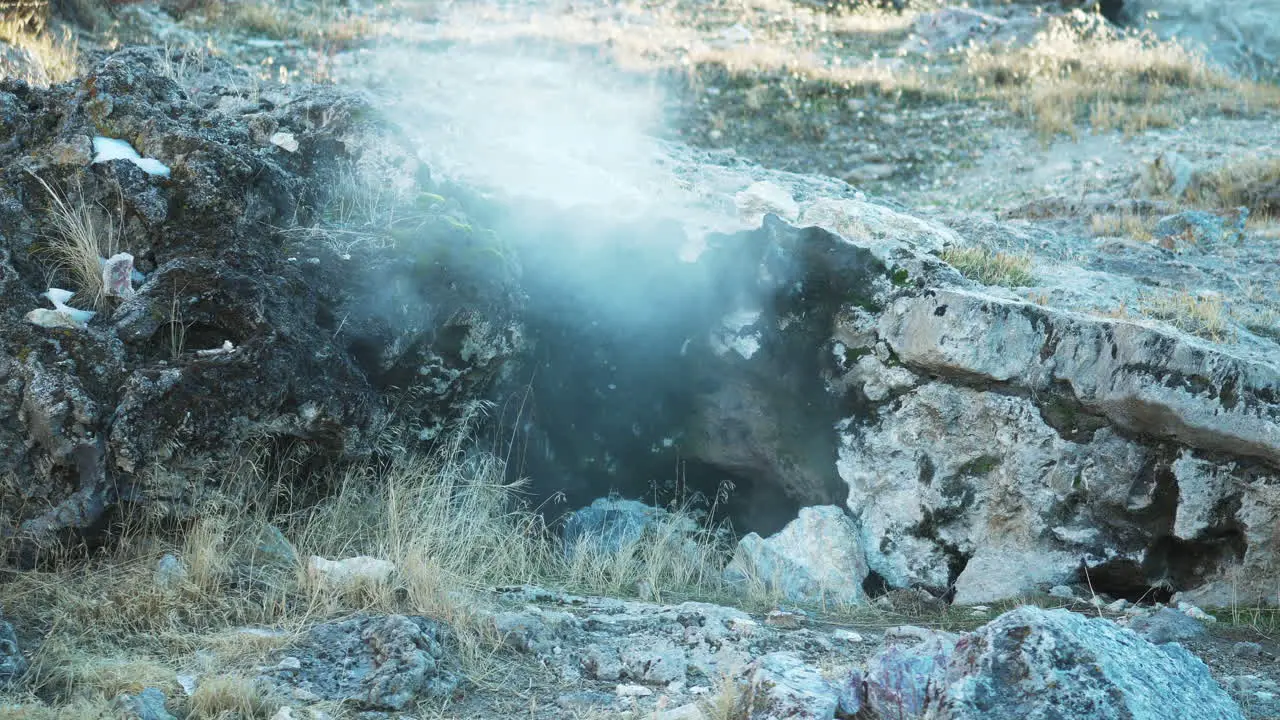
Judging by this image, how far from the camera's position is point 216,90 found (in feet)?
20.4

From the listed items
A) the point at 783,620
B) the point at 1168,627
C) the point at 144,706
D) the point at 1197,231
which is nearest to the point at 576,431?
the point at 783,620

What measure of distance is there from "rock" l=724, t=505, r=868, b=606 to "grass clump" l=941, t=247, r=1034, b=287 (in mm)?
1343

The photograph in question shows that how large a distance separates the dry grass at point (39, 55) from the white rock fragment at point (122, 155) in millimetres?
1133

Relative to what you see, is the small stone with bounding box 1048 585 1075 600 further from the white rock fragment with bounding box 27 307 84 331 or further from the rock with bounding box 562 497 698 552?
the white rock fragment with bounding box 27 307 84 331

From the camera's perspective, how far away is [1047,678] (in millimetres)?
2801

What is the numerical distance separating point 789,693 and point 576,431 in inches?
122

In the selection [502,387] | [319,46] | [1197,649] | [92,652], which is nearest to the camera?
[92,652]

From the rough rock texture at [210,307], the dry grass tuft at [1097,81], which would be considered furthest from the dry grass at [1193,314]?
the dry grass tuft at [1097,81]

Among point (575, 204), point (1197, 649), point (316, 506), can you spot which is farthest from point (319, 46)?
Answer: point (1197, 649)

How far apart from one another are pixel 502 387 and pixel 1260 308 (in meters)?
3.89

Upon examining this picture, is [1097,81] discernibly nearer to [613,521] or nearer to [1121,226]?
[1121,226]

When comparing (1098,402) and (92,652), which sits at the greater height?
(1098,402)

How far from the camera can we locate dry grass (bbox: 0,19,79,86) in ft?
20.3

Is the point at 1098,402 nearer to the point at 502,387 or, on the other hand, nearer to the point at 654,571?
the point at 654,571
